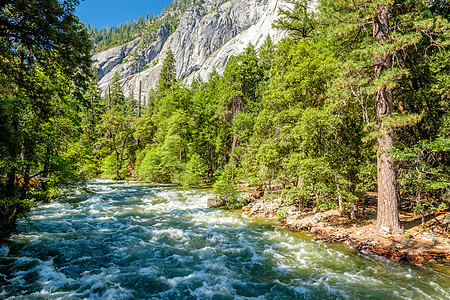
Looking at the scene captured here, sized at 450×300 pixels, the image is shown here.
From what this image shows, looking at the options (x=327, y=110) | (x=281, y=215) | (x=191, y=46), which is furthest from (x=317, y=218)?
(x=191, y=46)

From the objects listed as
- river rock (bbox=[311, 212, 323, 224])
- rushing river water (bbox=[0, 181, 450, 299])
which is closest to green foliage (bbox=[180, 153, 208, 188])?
rushing river water (bbox=[0, 181, 450, 299])

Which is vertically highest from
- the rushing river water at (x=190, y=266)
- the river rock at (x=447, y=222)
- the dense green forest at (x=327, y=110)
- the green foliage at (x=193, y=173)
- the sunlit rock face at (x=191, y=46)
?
the sunlit rock face at (x=191, y=46)

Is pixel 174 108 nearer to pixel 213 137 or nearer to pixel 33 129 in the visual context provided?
pixel 213 137

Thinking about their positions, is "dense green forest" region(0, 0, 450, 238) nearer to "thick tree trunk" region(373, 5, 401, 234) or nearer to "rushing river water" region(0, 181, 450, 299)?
"thick tree trunk" region(373, 5, 401, 234)

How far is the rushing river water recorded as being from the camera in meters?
5.28

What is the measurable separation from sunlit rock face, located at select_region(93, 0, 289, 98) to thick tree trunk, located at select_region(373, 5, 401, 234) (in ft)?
332

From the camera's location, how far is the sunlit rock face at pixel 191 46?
117 meters

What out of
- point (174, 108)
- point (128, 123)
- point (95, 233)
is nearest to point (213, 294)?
point (95, 233)

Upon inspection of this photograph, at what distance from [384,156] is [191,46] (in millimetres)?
148067

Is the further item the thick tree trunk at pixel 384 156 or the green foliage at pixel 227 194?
the green foliage at pixel 227 194

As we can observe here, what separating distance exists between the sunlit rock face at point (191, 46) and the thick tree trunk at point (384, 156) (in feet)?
332

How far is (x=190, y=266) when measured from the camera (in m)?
6.72

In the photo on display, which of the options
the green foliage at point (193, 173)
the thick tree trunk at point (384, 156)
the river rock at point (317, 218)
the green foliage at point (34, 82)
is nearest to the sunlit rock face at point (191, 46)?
the green foliage at point (193, 173)

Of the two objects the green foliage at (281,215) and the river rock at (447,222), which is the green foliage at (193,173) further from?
the river rock at (447,222)
